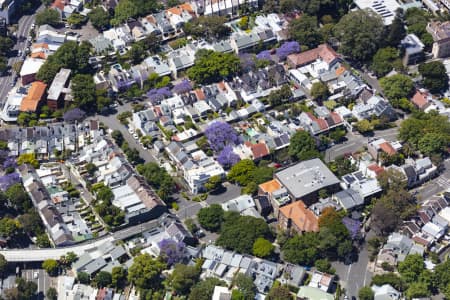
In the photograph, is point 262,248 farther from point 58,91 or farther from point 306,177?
point 58,91

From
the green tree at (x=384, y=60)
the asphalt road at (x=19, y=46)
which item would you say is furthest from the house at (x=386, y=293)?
the asphalt road at (x=19, y=46)

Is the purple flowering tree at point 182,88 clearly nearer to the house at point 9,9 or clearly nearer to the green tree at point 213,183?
the green tree at point 213,183

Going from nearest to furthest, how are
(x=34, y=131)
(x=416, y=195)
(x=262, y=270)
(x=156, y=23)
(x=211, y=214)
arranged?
(x=262, y=270) → (x=211, y=214) → (x=416, y=195) → (x=34, y=131) → (x=156, y=23)

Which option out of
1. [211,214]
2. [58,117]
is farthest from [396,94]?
[58,117]

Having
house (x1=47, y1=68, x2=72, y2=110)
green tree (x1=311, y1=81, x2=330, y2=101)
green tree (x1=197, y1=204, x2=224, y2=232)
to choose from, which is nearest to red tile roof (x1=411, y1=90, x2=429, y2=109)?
green tree (x1=311, y1=81, x2=330, y2=101)

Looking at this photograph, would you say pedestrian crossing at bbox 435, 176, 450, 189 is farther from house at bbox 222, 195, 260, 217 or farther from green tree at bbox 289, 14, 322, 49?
green tree at bbox 289, 14, 322, 49

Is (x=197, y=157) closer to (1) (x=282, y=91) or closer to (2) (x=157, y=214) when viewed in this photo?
(2) (x=157, y=214)
